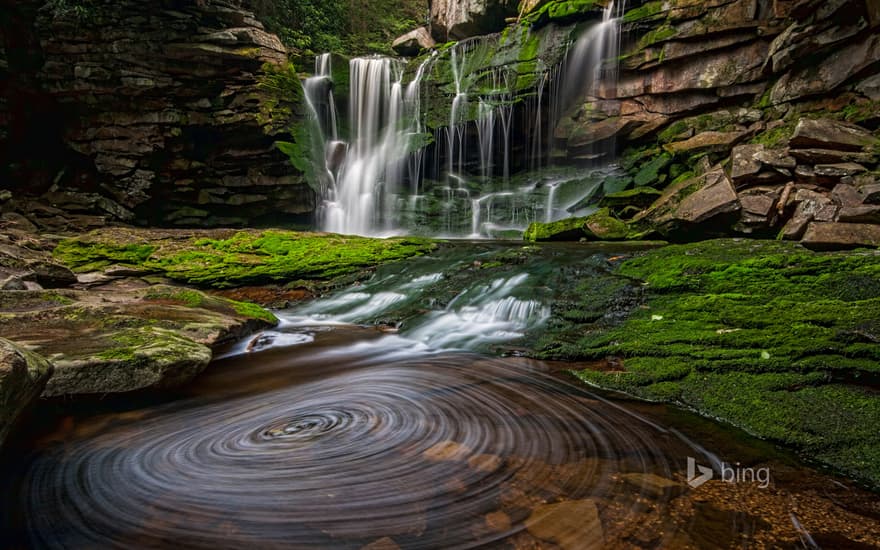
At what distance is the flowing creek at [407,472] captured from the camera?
194cm

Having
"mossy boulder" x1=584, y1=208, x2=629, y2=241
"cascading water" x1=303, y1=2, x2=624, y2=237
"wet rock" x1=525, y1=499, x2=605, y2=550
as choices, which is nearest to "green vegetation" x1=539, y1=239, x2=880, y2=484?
"wet rock" x1=525, y1=499, x2=605, y2=550

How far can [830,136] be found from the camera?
9547 mm

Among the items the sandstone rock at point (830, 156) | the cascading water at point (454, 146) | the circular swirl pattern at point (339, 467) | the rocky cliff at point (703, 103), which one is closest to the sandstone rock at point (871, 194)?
the rocky cliff at point (703, 103)

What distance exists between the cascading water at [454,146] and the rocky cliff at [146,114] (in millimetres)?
2605

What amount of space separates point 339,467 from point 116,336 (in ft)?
9.45

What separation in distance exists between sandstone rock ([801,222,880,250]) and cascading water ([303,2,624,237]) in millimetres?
9640

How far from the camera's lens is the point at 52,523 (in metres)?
2.07

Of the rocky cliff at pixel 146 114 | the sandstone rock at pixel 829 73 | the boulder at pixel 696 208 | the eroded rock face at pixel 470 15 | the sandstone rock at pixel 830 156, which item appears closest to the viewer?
the sandstone rock at pixel 830 156

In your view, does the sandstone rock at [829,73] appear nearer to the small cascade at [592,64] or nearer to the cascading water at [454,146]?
the small cascade at [592,64]

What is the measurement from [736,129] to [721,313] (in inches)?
478

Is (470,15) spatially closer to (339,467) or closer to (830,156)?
(830,156)

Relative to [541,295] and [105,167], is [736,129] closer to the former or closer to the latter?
[541,295]

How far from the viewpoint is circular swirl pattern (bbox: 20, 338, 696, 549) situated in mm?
2000

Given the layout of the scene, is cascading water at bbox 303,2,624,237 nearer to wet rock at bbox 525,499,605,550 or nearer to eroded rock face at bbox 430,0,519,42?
eroded rock face at bbox 430,0,519,42
